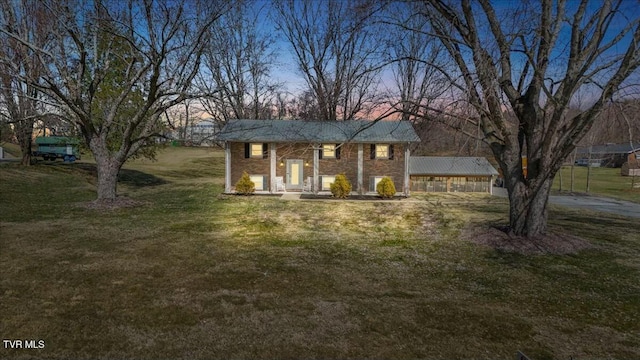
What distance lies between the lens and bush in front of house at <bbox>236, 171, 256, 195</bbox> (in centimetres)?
2362

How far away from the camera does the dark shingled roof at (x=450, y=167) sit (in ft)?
90.4

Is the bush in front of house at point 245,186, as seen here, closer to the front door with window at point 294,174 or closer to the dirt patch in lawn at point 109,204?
the front door with window at point 294,174

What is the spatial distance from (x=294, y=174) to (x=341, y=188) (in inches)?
163

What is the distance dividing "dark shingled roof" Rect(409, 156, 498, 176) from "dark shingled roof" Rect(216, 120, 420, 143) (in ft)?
11.7

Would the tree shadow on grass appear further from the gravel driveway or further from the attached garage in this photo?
the gravel driveway

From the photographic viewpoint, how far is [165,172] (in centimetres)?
4228

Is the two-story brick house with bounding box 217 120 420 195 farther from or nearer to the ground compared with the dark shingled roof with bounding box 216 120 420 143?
nearer to the ground

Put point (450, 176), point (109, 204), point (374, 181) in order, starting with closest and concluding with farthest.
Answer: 1. point (109, 204)
2. point (374, 181)
3. point (450, 176)

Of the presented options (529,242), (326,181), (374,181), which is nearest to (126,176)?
(326,181)

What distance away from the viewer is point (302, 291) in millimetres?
7359

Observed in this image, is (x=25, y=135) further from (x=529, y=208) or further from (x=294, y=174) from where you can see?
(x=529, y=208)

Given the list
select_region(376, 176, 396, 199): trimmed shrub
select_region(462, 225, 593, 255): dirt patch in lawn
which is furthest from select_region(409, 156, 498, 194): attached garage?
select_region(462, 225, 593, 255): dirt patch in lawn

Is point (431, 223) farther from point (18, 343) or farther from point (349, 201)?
point (18, 343)

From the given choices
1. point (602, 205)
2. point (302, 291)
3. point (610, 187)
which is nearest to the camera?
point (302, 291)
